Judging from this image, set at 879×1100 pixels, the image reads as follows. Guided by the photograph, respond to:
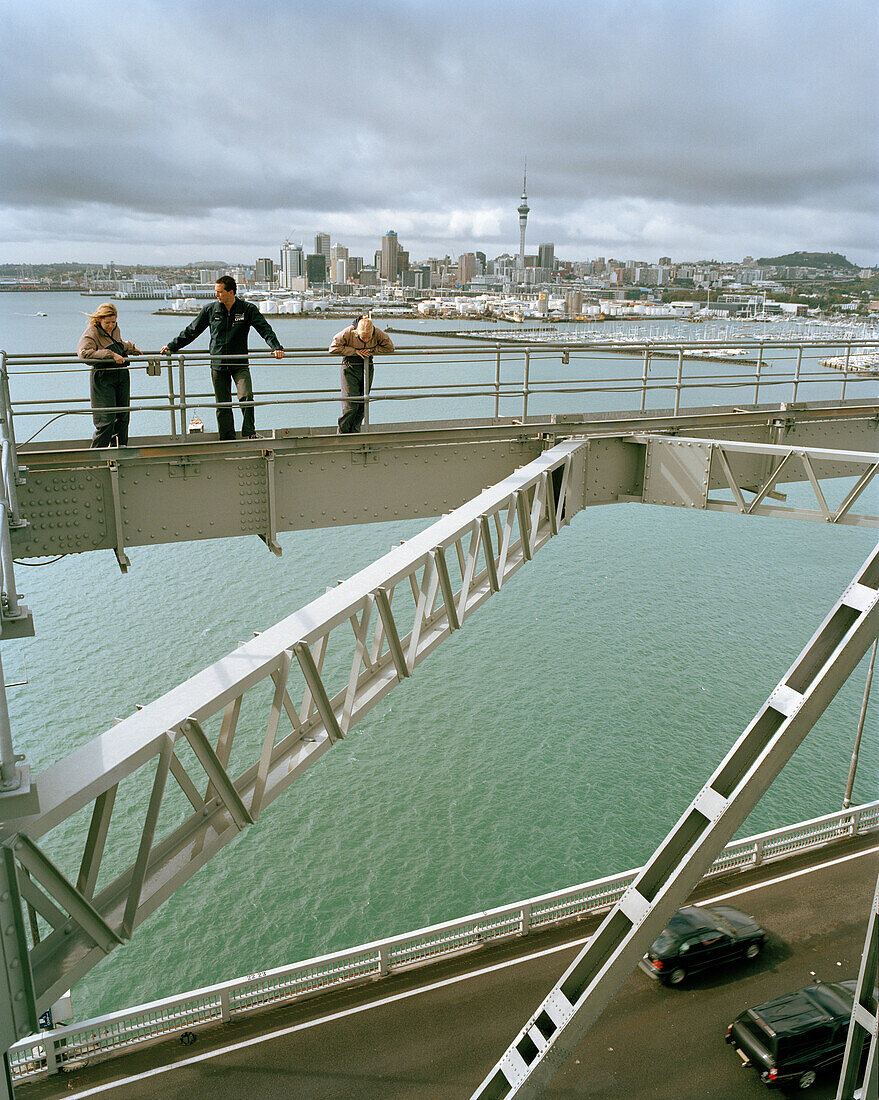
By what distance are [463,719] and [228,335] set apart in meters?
15.6

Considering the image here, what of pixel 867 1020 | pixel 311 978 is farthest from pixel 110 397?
pixel 867 1020

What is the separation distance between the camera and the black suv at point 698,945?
13484 mm

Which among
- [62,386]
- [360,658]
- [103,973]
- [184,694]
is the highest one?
[184,694]

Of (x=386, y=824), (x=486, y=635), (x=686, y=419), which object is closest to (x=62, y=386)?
(x=486, y=635)

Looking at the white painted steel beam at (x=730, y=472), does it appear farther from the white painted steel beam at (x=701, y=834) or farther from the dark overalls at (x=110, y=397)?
the dark overalls at (x=110, y=397)

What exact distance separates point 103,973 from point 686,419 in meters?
14.4

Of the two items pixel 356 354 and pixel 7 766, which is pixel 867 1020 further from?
Result: pixel 356 354

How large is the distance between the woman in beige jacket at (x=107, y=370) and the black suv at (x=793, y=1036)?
11374 millimetres

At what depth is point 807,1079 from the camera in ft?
39.0

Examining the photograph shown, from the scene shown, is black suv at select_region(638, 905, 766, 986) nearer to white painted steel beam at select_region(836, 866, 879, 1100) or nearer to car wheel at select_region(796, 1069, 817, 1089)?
car wheel at select_region(796, 1069, 817, 1089)

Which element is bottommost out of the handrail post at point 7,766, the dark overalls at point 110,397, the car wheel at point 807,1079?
the car wheel at point 807,1079

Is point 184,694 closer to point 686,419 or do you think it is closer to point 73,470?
point 73,470

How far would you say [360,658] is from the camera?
671 centimetres

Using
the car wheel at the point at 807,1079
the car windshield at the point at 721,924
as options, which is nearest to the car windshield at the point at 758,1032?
the car wheel at the point at 807,1079
